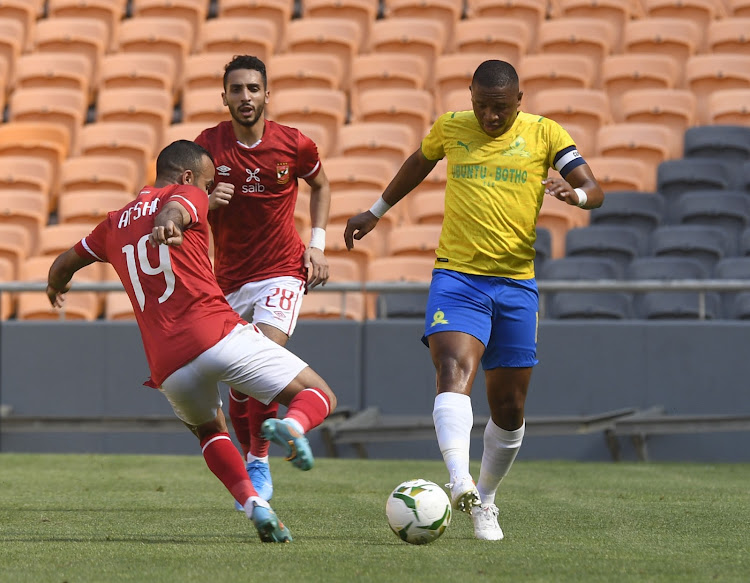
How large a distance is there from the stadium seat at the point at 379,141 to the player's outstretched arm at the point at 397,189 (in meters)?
8.23

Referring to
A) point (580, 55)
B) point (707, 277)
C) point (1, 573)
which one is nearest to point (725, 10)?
point (580, 55)

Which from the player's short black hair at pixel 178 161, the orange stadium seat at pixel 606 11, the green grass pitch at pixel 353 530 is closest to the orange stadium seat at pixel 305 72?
the orange stadium seat at pixel 606 11

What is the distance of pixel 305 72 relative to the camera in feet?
51.0

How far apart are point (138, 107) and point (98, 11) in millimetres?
2559

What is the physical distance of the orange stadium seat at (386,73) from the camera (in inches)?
605

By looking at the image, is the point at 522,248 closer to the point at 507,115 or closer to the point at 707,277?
the point at 507,115

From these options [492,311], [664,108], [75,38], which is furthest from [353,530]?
[75,38]

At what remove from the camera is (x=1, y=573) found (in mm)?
4141

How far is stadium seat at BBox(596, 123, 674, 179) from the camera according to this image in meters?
13.8

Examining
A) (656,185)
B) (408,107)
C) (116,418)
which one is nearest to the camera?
(116,418)

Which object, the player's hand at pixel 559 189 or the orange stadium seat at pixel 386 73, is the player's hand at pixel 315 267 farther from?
the orange stadium seat at pixel 386 73

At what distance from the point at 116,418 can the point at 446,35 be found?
772 centimetres

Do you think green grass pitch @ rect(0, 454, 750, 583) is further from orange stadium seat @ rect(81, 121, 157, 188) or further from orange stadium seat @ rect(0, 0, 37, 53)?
orange stadium seat @ rect(0, 0, 37, 53)

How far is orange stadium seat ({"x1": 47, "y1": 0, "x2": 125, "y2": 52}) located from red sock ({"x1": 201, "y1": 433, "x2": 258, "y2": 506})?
12.8 metres
